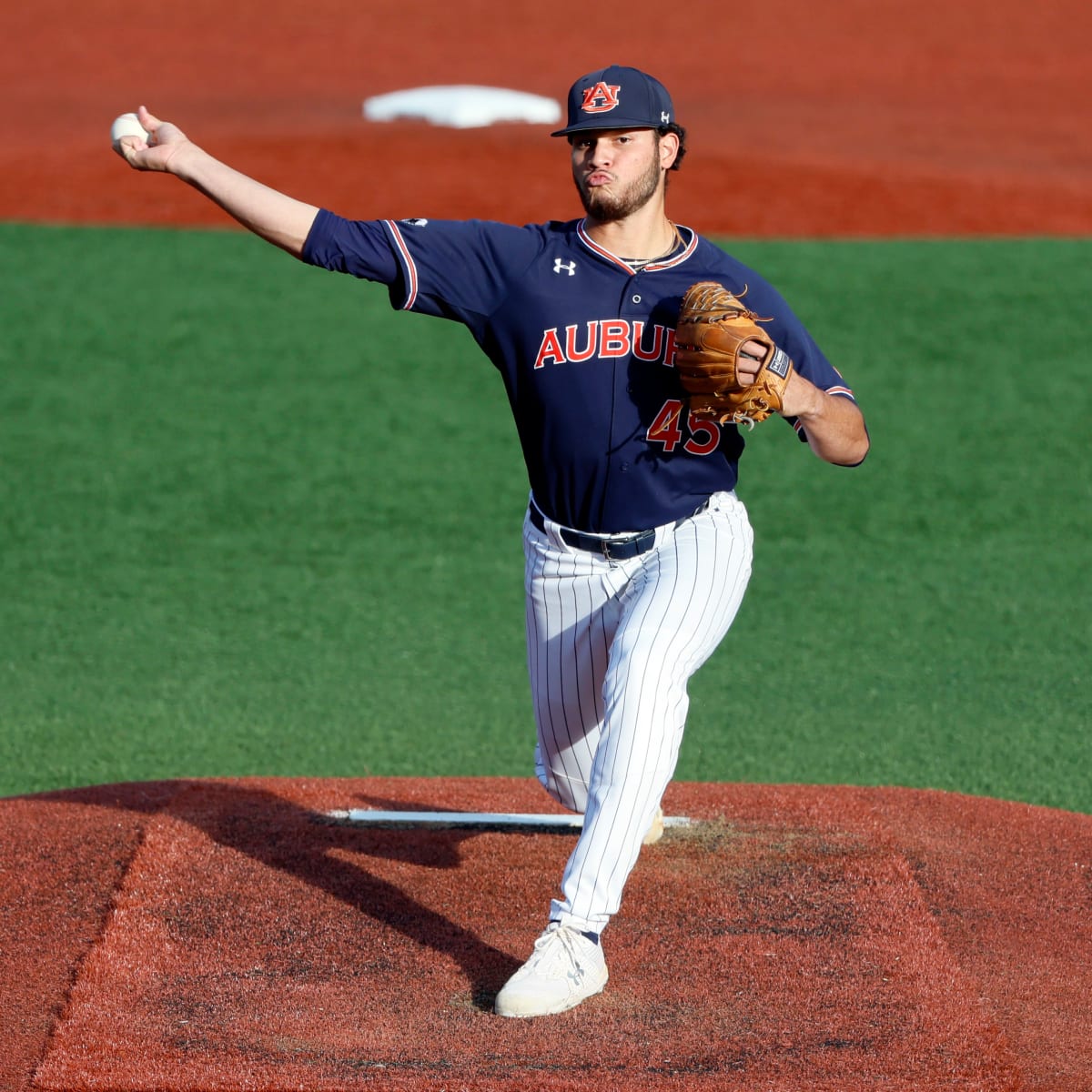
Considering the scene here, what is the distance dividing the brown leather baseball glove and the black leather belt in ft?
1.08

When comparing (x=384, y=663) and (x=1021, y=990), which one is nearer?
(x=1021, y=990)

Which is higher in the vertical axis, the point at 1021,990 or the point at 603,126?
the point at 603,126

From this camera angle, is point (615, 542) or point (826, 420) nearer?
point (826, 420)

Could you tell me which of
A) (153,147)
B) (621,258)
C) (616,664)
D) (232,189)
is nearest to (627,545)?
(616,664)

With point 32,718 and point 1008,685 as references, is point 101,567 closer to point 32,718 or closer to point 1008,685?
point 32,718

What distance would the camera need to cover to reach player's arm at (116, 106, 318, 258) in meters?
3.49

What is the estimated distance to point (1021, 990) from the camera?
348 centimetres

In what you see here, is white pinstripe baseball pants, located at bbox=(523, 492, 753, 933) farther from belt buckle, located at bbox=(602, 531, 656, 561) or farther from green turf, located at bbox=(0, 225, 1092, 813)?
green turf, located at bbox=(0, 225, 1092, 813)

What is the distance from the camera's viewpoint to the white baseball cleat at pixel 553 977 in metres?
3.22

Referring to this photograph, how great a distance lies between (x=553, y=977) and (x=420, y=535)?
450 centimetres

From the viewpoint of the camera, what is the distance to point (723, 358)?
3.39 meters

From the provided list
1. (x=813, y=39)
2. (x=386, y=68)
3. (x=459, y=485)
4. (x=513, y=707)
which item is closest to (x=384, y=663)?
(x=513, y=707)

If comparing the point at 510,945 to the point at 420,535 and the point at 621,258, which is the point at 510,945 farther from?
the point at 420,535

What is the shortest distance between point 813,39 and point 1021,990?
19.4 m
